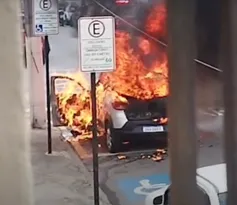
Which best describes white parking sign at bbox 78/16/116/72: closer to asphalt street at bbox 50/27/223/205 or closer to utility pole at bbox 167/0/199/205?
asphalt street at bbox 50/27/223/205

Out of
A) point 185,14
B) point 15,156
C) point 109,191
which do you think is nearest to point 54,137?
point 109,191

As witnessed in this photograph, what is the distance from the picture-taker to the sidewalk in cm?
928

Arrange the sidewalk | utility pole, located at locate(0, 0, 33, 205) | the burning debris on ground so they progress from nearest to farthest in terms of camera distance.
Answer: utility pole, located at locate(0, 0, 33, 205)
the sidewalk
the burning debris on ground

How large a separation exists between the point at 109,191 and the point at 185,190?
7989 millimetres

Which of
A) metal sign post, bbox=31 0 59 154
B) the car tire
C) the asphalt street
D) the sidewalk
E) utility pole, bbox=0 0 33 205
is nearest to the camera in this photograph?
utility pole, bbox=0 0 33 205

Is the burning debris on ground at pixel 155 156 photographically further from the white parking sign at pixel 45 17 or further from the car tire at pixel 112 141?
the white parking sign at pixel 45 17

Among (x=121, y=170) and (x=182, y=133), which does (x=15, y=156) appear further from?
(x=121, y=170)

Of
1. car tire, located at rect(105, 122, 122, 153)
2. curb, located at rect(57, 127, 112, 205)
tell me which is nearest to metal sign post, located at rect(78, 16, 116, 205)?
curb, located at rect(57, 127, 112, 205)

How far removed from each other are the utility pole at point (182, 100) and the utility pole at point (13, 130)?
771 mm

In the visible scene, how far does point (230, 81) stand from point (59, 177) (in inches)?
359

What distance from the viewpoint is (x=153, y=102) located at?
12688mm

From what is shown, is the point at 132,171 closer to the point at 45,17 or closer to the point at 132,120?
the point at 132,120

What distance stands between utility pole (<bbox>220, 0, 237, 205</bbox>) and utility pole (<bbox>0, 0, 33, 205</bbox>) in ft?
2.88

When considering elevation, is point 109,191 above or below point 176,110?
Answer: below
